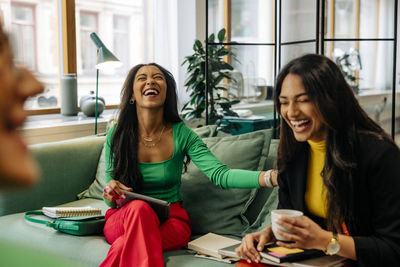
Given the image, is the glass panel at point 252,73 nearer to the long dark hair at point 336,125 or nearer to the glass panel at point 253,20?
the glass panel at point 253,20

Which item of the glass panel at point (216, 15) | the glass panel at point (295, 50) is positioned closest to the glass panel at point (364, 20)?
the glass panel at point (295, 50)

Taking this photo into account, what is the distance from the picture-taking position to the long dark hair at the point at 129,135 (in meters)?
2.08

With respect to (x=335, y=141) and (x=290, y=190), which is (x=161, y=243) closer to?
(x=290, y=190)

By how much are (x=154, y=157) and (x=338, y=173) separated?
0.98 m

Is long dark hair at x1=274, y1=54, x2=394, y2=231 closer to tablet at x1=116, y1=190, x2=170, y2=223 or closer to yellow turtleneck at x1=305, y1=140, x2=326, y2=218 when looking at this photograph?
yellow turtleneck at x1=305, y1=140, x2=326, y2=218

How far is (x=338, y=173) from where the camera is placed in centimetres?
139

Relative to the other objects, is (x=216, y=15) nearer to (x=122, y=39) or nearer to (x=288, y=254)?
(x=122, y=39)

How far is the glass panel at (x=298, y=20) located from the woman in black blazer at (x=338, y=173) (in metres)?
1.38

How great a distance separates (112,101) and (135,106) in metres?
1.96

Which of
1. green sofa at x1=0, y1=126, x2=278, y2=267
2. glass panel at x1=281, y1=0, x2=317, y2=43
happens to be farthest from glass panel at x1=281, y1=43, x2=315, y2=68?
green sofa at x1=0, y1=126, x2=278, y2=267

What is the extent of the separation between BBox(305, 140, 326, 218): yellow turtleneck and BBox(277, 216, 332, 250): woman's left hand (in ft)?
0.75

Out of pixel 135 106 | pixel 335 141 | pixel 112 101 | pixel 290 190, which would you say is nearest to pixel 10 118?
pixel 335 141

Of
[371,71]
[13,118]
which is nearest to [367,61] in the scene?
[371,71]

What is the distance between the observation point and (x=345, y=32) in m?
3.29
